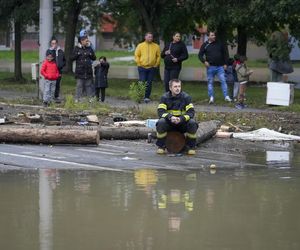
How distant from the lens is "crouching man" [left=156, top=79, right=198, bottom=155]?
1180 cm

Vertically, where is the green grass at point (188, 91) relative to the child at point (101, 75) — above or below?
below

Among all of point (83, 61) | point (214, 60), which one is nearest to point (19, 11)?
point (83, 61)

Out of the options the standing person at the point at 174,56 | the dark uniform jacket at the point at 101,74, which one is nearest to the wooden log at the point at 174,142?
the standing person at the point at 174,56

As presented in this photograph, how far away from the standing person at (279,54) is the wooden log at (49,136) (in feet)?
30.2

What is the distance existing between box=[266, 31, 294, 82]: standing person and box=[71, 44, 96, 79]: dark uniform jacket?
513cm

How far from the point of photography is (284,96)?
18.3 meters

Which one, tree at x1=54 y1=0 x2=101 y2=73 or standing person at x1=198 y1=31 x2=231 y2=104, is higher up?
tree at x1=54 y1=0 x2=101 y2=73

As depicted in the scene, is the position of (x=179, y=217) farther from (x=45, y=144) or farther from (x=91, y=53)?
(x=91, y=53)

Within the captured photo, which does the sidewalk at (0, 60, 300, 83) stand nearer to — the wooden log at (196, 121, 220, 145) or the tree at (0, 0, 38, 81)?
the tree at (0, 0, 38, 81)

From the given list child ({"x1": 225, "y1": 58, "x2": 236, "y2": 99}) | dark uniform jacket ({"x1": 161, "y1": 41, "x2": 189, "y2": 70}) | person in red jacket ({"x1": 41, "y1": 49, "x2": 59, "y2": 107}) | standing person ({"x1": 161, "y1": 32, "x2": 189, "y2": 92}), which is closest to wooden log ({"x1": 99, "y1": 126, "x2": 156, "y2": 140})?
person in red jacket ({"x1": 41, "y1": 49, "x2": 59, "y2": 107})

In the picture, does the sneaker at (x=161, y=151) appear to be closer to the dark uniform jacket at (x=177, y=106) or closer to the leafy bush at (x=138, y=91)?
the dark uniform jacket at (x=177, y=106)

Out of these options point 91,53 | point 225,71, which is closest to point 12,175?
point 91,53

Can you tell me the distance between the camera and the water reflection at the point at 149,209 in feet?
21.8

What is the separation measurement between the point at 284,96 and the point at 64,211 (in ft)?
37.7
